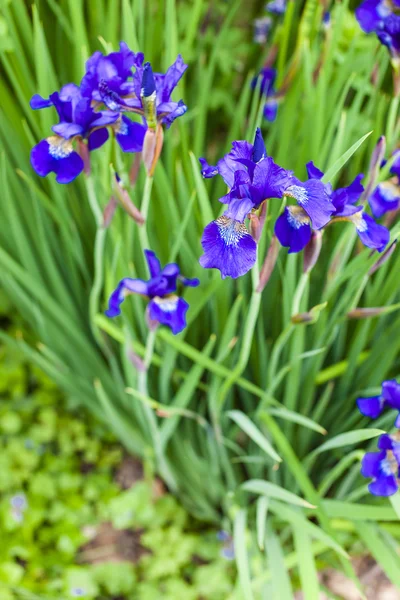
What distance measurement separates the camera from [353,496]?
1188 millimetres

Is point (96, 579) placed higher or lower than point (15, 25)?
lower

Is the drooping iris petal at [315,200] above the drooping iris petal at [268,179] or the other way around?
the other way around

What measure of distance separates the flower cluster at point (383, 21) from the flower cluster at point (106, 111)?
0.44 m

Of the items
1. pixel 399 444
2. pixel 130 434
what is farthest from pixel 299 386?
pixel 130 434

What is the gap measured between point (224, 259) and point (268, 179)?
12 cm

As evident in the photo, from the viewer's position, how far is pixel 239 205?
71 cm

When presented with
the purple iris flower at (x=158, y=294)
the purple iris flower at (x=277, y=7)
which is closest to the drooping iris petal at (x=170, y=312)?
the purple iris flower at (x=158, y=294)

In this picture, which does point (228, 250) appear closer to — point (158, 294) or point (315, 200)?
point (315, 200)

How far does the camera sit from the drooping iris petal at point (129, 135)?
3.07ft

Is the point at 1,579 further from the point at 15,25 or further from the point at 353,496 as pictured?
the point at 15,25

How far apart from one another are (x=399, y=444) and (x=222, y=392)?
1.21 feet

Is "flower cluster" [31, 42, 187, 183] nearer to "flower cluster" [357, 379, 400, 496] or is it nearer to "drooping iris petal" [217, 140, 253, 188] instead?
"drooping iris petal" [217, 140, 253, 188]

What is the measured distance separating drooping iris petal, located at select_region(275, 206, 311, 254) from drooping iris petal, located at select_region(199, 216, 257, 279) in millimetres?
108

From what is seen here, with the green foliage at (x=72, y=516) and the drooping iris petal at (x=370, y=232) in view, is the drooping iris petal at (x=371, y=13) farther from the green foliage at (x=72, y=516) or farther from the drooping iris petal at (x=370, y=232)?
the green foliage at (x=72, y=516)
